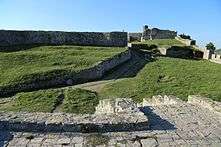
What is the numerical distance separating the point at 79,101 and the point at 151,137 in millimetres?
10373

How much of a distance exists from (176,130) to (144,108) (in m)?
1.95

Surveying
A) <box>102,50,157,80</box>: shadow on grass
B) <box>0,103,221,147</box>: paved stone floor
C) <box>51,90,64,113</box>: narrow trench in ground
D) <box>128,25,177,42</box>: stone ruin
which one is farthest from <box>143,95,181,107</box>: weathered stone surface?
<box>128,25,177,42</box>: stone ruin

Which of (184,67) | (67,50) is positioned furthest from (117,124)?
(67,50)

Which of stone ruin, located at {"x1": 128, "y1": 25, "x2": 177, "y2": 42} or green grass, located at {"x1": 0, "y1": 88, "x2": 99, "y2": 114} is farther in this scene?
stone ruin, located at {"x1": 128, "y1": 25, "x2": 177, "y2": 42}

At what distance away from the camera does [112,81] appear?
950 inches

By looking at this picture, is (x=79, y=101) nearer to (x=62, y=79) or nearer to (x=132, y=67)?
(x=62, y=79)

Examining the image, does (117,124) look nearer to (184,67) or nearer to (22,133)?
(22,133)

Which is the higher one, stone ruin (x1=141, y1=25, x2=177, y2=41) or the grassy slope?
stone ruin (x1=141, y1=25, x2=177, y2=41)

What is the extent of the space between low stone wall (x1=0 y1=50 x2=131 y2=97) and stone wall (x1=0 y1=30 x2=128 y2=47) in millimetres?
10201

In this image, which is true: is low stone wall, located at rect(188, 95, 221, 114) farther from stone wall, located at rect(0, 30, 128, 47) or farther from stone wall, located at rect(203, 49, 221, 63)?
stone wall, located at rect(203, 49, 221, 63)

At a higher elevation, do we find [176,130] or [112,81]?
[176,130]

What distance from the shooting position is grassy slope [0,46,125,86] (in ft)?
74.2

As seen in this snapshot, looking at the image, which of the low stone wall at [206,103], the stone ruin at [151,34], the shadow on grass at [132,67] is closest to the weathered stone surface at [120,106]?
the low stone wall at [206,103]

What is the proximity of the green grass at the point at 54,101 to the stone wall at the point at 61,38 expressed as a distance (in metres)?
15.6
